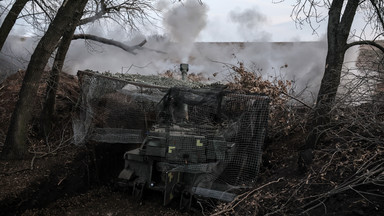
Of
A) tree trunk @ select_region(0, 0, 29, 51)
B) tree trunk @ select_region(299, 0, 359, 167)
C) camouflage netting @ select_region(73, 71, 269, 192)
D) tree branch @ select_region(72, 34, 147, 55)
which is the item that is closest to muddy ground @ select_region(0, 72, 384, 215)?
camouflage netting @ select_region(73, 71, 269, 192)

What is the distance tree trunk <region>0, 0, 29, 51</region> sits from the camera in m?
8.22

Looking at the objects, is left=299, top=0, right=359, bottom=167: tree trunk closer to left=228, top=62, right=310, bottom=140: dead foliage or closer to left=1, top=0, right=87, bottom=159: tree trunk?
left=228, top=62, right=310, bottom=140: dead foliage

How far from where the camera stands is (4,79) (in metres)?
11.6

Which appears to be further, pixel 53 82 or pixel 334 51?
pixel 53 82

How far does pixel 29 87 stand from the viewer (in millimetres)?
7680

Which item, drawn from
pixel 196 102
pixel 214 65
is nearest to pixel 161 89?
pixel 196 102

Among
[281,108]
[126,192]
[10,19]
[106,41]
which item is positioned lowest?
[126,192]

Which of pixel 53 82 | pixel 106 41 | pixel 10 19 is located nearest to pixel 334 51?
pixel 53 82

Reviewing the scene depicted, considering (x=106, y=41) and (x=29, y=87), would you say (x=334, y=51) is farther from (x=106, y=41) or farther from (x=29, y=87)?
(x=106, y=41)

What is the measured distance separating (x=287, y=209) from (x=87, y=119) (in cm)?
586

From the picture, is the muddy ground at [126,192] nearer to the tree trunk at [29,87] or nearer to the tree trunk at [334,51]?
the tree trunk at [29,87]

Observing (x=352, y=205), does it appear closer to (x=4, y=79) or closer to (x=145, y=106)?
(x=145, y=106)

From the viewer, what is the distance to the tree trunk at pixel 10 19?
8.22 metres

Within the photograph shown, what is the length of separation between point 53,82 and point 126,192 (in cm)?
372
